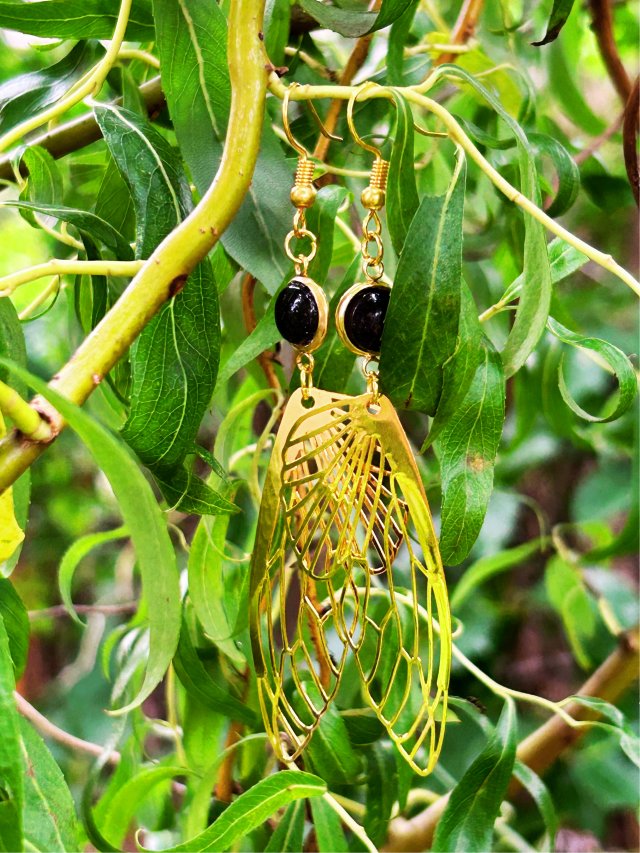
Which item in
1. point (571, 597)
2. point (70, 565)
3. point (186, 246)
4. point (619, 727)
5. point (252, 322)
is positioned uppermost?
point (186, 246)

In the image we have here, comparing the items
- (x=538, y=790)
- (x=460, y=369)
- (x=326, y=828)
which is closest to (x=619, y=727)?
(x=538, y=790)

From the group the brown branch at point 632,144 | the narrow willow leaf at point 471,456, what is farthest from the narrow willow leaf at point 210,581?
the brown branch at point 632,144

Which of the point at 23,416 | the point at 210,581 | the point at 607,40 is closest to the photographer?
the point at 23,416

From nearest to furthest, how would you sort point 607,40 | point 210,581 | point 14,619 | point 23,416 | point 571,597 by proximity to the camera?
point 23,416
point 14,619
point 210,581
point 607,40
point 571,597

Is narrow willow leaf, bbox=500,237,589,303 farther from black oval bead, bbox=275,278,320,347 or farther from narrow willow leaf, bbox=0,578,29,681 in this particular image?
narrow willow leaf, bbox=0,578,29,681

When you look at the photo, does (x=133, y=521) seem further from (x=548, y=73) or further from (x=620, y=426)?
(x=620, y=426)

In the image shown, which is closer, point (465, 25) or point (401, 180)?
point (401, 180)

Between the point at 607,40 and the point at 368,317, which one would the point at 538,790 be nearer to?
the point at 368,317
